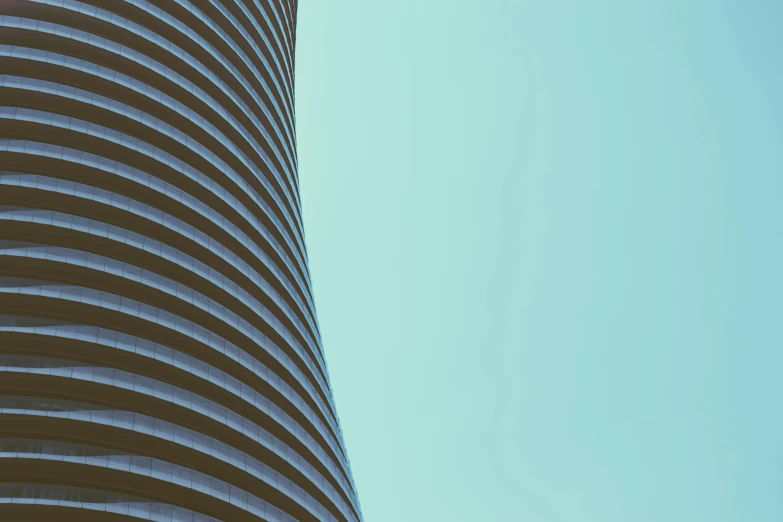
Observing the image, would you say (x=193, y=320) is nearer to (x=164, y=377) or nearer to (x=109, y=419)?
(x=164, y=377)

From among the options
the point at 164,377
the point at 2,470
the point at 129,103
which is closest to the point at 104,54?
the point at 129,103

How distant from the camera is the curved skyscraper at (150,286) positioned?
1522 inches

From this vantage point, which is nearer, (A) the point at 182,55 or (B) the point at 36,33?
(B) the point at 36,33

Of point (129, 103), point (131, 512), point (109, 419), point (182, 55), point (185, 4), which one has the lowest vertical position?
point (131, 512)

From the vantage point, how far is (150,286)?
4209 cm

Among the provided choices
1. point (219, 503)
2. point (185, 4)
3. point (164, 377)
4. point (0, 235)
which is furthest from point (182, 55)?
point (219, 503)

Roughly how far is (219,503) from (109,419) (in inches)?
217

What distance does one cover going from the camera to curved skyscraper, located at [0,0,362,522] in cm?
3866

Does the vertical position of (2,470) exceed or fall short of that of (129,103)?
it falls short

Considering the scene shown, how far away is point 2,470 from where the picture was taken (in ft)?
120

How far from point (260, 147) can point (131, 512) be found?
20739mm

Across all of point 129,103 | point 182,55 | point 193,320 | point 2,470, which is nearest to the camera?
point 2,470

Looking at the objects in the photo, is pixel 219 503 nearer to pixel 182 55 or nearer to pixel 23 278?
pixel 23 278

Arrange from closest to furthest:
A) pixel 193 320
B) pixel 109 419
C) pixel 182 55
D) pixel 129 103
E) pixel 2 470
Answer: pixel 2 470 → pixel 109 419 → pixel 193 320 → pixel 129 103 → pixel 182 55
